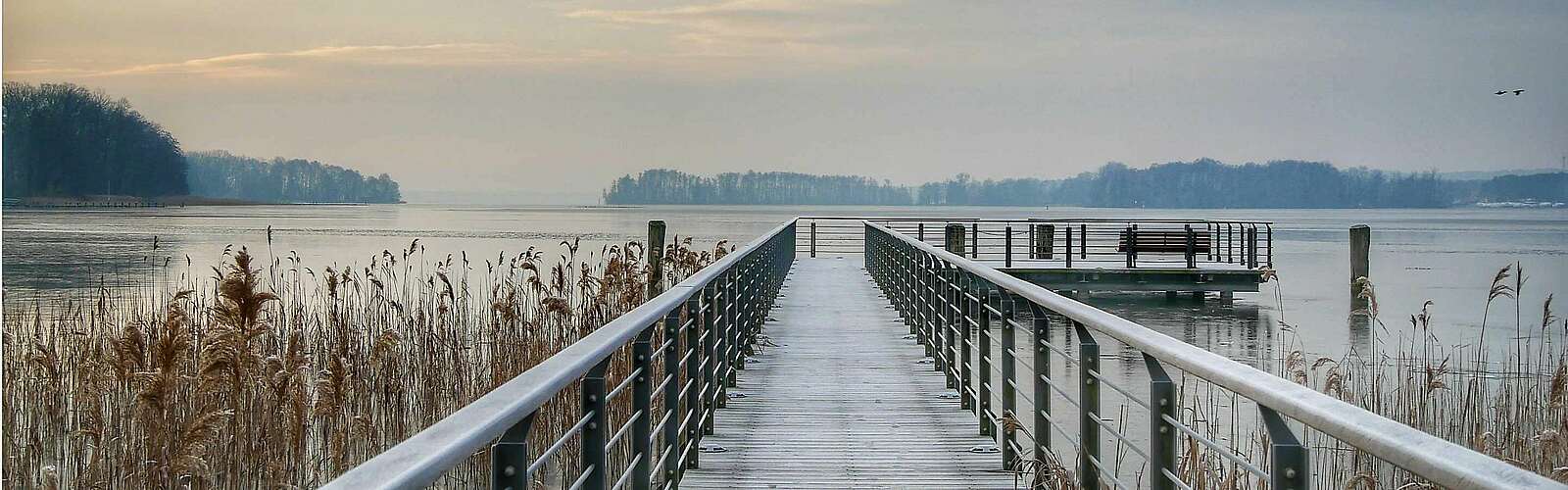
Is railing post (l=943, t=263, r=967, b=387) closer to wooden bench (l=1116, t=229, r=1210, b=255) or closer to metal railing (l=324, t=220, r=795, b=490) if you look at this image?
metal railing (l=324, t=220, r=795, b=490)

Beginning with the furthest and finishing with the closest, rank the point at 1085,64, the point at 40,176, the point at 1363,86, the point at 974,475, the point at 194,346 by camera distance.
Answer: the point at 40,176
the point at 1363,86
the point at 1085,64
the point at 194,346
the point at 974,475

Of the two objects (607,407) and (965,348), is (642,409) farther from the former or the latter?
(965,348)

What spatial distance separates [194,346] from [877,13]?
44265mm

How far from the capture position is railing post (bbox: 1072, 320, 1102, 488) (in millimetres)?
3666

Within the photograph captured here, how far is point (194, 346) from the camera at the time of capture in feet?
26.7

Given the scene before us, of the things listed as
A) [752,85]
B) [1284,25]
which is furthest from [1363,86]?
[752,85]

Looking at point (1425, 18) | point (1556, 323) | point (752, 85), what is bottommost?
point (1556, 323)

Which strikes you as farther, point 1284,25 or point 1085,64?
point 1085,64

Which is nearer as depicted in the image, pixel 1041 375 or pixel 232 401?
pixel 1041 375

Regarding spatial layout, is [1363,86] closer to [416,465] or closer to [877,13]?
[877,13]

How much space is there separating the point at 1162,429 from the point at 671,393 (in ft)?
6.70

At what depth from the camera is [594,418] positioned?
2.91 meters

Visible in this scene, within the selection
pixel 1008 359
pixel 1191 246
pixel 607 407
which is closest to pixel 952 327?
pixel 1008 359

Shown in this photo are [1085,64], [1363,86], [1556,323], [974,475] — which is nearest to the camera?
[974,475]
